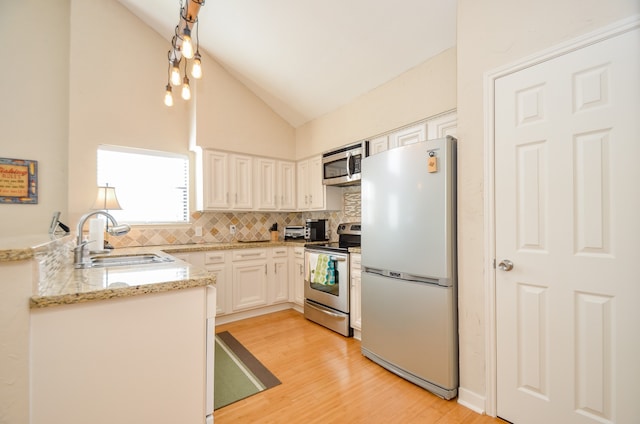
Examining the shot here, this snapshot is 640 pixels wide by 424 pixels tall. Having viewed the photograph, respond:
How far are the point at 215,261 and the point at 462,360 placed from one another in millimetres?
2654

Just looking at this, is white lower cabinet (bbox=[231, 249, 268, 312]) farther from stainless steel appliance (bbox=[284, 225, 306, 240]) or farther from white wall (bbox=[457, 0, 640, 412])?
white wall (bbox=[457, 0, 640, 412])

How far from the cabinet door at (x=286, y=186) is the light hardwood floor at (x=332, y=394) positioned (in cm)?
195

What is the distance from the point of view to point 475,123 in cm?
187

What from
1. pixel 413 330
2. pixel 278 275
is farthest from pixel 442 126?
pixel 278 275

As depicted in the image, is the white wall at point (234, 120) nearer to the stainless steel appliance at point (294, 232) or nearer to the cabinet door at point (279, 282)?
the stainless steel appliance at point (294, 232)

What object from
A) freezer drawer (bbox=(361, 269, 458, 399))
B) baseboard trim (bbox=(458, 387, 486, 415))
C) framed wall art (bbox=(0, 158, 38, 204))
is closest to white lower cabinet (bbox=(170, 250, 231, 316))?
framed wall art (bbox=(0, 158, 38, 204))

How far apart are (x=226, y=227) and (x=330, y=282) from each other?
5.78ft

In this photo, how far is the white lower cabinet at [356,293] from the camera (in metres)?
2.84

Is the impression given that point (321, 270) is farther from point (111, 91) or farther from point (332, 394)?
point (111, 91)

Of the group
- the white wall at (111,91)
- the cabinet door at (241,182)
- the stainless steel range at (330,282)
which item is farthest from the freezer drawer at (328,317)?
the white wall at (111,91)

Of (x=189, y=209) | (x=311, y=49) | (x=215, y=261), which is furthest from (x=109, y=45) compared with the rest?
(x=215, y=261)

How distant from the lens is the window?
10.7 feet

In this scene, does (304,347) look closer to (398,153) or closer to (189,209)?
(398,153)

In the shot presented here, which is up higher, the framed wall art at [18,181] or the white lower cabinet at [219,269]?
the framed wall art at [18,181]
